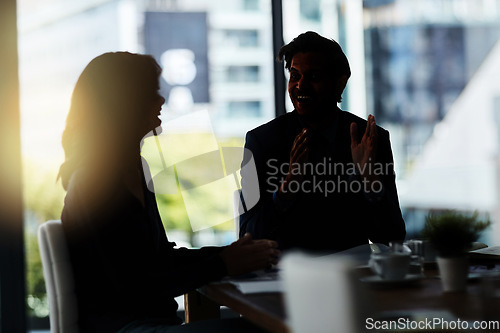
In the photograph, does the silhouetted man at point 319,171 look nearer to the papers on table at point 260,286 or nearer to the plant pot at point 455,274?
the papers on table at point 260,286

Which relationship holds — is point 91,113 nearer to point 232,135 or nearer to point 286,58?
point 286,58

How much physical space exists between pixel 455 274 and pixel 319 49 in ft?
5.02

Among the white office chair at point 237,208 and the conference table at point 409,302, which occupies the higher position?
the white office chair at point 237,208

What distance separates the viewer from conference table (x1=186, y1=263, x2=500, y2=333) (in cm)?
125

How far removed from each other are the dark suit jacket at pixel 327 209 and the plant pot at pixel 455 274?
0.92m

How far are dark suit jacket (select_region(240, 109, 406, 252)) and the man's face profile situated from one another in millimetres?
174

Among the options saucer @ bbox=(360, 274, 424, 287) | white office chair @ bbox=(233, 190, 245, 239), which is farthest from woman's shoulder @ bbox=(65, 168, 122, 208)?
white office chair @ bbox=(233, 190, 245, 239)

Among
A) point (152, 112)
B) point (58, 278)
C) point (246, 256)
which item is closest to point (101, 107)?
point (152, 112)

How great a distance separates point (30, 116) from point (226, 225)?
4.24ft

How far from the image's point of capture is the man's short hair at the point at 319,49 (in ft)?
9.27

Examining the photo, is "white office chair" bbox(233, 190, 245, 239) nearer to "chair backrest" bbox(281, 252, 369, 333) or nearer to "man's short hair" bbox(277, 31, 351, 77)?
"man's short hair" bbox(277, 31, 351, 77)

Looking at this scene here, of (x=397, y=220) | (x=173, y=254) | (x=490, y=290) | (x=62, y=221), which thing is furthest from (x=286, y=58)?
(x=490, y=290)

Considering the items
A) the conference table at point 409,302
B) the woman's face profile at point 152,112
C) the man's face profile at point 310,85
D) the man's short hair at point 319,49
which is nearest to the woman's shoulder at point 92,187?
the woman's face profile at point 152,112

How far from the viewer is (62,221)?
1825 millimetres
